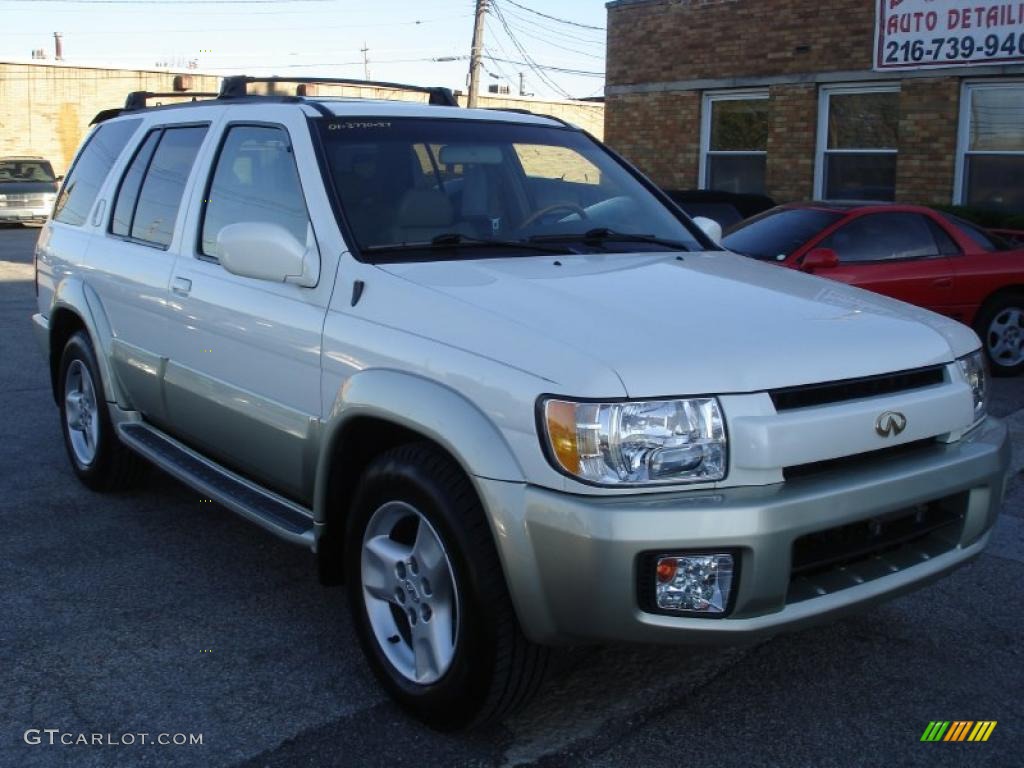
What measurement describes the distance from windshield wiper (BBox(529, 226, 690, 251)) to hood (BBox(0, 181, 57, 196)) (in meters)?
24.9

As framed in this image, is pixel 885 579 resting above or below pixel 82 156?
below

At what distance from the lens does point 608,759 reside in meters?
3.27

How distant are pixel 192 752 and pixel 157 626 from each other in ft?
3.24

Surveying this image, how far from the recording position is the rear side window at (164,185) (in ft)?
16.4

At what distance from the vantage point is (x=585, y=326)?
323cm

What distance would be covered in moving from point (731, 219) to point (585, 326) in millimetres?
9411

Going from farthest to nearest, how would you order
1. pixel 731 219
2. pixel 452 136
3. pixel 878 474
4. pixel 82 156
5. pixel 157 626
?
pixel 731 219 < pixel 82 156 < pixel 452 136 < pixel 157 626 < pixel 878 474

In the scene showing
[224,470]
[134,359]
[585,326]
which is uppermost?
[585,326]

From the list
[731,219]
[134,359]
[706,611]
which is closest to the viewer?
[706,611]

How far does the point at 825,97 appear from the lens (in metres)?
16.8

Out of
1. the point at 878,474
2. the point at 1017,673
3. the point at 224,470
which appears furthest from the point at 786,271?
the point at 224,470

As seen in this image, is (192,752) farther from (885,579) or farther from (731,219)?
(731,219)

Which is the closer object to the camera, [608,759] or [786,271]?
[608,759]

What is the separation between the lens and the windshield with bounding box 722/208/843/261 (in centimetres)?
950
